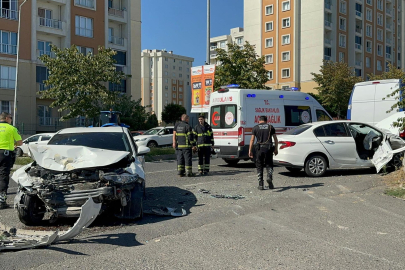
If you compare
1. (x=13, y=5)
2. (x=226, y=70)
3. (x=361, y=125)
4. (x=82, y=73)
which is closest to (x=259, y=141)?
(x=361, y=125)

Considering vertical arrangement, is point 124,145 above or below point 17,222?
above

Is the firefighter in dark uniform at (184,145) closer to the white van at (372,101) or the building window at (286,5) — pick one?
the white van at (372,101)

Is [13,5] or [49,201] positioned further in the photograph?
[13,5]

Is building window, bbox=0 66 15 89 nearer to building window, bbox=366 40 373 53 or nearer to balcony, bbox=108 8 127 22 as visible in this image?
balcony, bbox=108 8 127 22

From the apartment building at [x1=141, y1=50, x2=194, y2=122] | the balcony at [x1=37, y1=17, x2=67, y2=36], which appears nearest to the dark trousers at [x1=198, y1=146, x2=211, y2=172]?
the balcony at [x1=37, y1=17, x2=67, y2=36]

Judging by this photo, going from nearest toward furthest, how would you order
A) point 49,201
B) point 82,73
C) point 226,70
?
1. point 49,201
2. point 82,73
3. point 226,70

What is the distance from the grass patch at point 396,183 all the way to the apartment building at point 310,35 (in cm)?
4484

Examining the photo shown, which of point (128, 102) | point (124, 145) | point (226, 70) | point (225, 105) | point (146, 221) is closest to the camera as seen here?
point (146, 221)

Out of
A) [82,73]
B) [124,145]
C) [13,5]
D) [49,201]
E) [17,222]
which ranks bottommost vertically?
[17,222]

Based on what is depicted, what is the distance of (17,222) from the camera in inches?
275

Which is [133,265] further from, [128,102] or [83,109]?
[128,102]

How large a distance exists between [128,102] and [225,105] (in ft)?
91.4

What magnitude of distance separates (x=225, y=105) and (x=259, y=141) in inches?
188

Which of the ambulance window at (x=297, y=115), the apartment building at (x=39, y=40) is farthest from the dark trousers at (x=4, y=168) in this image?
the apartment building at (x=39, y=40)
